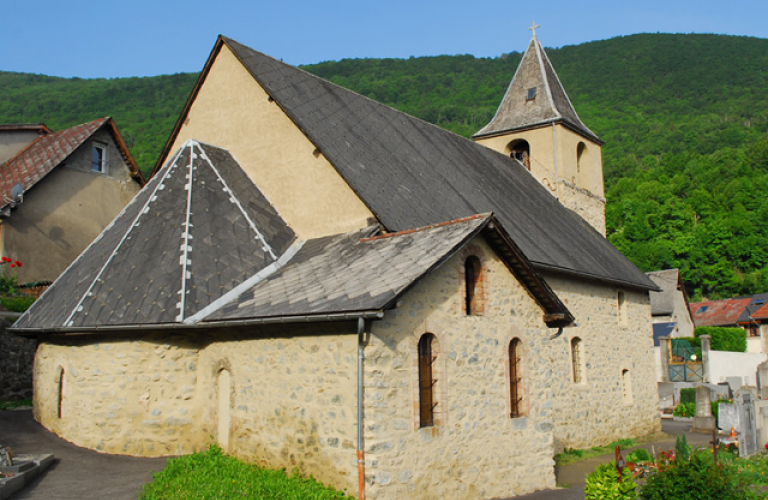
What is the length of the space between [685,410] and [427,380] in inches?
783

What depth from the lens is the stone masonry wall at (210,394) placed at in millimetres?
10172

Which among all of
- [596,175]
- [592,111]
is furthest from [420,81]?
[596,175]

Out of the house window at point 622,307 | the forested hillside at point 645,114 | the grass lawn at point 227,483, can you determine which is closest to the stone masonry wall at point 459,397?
the grass lawn at point 227,483

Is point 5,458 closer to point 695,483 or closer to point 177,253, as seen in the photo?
point 177,253

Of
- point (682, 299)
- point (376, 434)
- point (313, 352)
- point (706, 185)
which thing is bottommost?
point (376, 434)

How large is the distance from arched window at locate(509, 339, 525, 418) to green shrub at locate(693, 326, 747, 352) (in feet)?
109

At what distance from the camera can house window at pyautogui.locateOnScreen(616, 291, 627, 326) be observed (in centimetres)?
2092

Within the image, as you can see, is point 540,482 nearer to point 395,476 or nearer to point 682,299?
point 395,476

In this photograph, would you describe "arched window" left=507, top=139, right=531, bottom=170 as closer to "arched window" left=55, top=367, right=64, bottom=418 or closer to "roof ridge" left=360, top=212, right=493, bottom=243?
"roof ridge" left=360, top=212, right=493, bottom=243

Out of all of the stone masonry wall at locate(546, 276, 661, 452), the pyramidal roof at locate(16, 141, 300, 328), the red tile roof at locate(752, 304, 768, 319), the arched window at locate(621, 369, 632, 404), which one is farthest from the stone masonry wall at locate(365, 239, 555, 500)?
the red tile roof at locate(752, 304, 768, 319)

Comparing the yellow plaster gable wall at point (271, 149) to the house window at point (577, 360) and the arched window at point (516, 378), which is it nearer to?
the arched window at point (516, 378)

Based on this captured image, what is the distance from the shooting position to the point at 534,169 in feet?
84.3

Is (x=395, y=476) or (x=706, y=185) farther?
(x=706, y=185)

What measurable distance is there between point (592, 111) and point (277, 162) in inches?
3436
